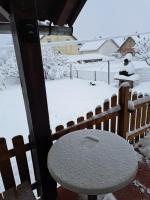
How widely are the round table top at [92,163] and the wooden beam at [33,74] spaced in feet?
0.73

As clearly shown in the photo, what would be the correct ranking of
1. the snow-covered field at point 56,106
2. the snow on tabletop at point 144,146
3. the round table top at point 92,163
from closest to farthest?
the round table top at point 92,163
the snow on tabletop at point 144,146
the snow-covered field at point 56,106

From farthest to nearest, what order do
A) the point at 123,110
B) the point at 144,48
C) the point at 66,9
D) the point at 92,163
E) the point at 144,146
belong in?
the point at 144,48
the point at 144,146
the point at 123,110
the point at 66,9
the point at 92,163

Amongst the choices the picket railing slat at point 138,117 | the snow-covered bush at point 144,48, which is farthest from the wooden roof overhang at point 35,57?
the snow-covered bush at point 144,48

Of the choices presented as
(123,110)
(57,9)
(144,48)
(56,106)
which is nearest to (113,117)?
(123,110)

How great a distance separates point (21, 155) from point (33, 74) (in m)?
0.81

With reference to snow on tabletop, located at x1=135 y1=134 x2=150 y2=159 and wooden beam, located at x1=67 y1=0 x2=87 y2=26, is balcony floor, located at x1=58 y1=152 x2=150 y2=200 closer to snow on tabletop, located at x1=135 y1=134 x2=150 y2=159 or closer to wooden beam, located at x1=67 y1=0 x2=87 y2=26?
snow on tabletop, located at x1=135 y1=134 x2=150 y2=159

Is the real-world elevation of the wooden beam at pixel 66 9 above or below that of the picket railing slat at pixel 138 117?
above

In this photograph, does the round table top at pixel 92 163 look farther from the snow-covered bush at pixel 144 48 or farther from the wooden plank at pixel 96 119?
the snow-covered bush at pixel 144 48

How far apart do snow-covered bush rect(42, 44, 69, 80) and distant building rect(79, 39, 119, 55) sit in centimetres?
1048

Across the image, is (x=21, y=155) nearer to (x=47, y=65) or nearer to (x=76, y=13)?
(x=76, y=13)

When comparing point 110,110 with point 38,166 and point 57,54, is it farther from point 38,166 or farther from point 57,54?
point 57,54

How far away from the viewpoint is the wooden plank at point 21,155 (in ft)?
5.28

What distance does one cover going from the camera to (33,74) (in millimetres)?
1311

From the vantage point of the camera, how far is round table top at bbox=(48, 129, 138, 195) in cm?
103
